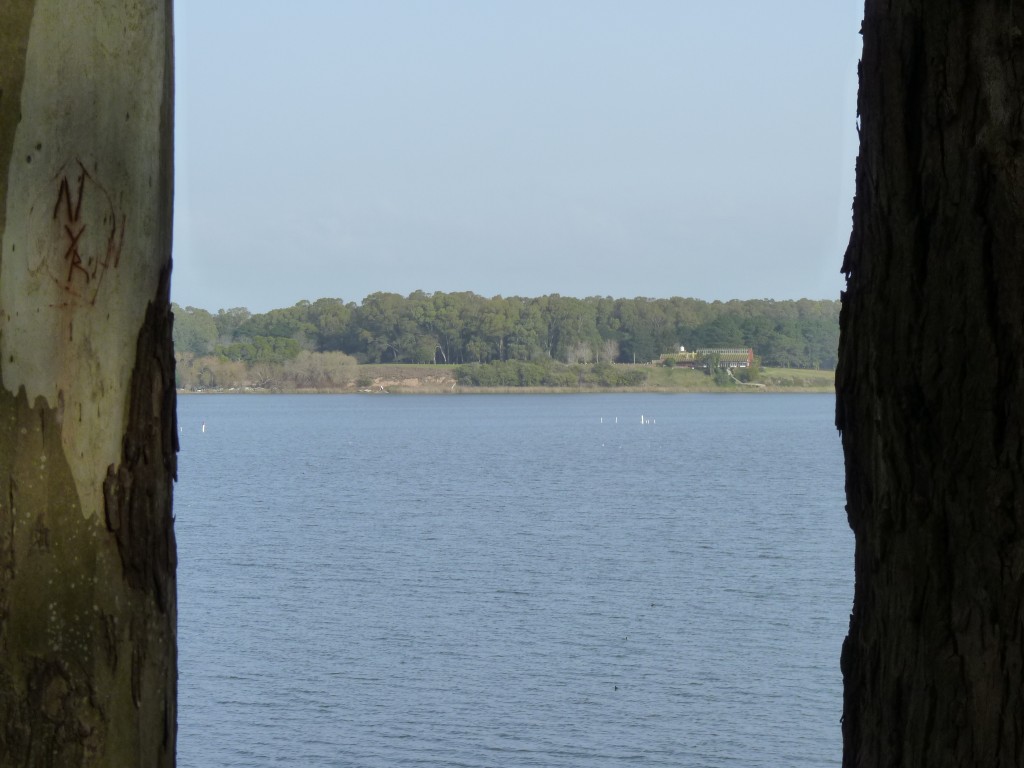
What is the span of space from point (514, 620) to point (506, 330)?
120 meters

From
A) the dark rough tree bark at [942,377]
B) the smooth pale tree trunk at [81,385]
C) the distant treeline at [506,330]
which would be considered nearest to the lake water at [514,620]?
the smooth pale tree trunk at [81,385]

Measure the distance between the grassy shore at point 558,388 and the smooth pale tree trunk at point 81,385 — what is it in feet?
474

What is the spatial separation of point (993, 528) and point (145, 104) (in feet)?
3.80

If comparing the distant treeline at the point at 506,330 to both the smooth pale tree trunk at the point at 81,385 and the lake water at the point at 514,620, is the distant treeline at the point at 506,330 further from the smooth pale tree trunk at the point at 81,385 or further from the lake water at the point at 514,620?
the smooth pale tree trunk at the point at 81,385

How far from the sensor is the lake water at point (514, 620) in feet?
55.1

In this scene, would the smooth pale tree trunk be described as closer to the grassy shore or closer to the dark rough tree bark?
the dark rough tree bark

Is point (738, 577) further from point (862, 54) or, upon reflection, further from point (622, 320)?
point (622, 320)

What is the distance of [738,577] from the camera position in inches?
1122

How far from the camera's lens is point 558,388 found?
160500mm

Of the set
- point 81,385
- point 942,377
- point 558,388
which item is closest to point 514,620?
point 81,385

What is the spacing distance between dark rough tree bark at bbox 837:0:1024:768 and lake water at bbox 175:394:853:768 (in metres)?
14.7

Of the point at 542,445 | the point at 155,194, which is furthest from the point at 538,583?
the point at 542,445

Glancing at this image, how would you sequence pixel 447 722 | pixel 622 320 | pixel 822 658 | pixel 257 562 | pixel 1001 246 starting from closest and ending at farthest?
pixel 1001 246
pixel 447 722
pixel 822 658
pixel 257 562
pixel 622 320

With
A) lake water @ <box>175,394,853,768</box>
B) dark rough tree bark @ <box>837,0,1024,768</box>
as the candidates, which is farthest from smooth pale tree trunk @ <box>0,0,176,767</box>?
lake water @ <box>175,394,853,768</box>
